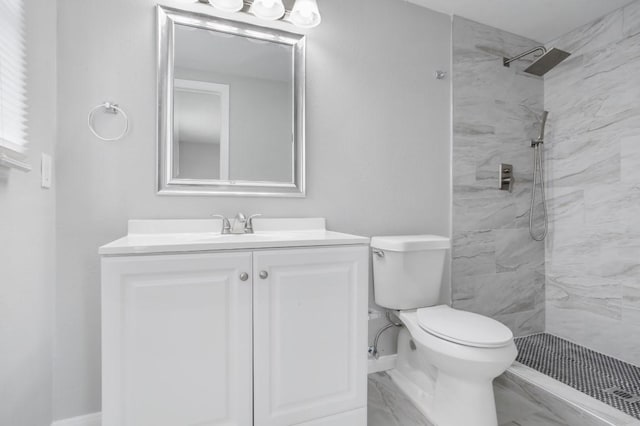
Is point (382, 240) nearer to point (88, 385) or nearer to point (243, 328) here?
point (243, 328)

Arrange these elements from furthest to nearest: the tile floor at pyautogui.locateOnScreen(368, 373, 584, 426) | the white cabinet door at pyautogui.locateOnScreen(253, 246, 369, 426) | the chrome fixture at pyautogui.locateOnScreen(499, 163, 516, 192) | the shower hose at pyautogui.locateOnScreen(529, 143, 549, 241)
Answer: the shower hose at pyautogui.locateOnScreen(529, 143, 549, 241) < the chrome fixture at pyautogui.locateOnScreen(499, 163, 516, 192) < the tile floor at pyautogui.locateOnScreen(368, 373, 584, 426) < the white cabinet door at pyautogui.locateOnScreen(253, 246, 369, 426)

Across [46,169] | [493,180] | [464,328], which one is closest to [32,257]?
[46,169]

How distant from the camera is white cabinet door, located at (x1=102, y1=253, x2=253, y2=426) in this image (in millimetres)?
969

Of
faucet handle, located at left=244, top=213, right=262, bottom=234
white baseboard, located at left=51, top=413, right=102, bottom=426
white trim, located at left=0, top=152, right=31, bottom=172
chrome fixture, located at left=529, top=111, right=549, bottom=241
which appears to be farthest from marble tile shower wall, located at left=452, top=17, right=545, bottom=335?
white trim, located at left=0, top=152, right=31, bottom=172

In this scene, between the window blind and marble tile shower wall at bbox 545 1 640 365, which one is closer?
the window blind

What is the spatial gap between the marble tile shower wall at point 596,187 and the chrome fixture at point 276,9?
6.49ft

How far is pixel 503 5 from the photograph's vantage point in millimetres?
1965

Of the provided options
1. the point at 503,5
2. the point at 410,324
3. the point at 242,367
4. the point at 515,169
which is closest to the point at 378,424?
the point at 410,324

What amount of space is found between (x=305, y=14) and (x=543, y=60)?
5.42ft

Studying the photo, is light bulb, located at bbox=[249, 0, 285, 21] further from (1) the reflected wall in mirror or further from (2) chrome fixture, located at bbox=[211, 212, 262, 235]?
(2) chrome fixture, located at bbox=[211, 212, 262, 235]

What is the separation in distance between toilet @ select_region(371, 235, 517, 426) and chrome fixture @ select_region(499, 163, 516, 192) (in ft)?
2.97

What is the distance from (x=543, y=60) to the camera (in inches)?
82.0

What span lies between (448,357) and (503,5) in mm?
2117

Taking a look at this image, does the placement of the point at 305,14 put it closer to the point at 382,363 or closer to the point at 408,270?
the point at 408,270
